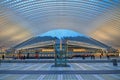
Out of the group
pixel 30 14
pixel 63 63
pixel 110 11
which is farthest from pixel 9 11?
pixel 110 11

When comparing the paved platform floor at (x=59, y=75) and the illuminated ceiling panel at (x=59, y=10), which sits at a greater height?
the illuminated ceiling panel at (x=59, y=10)

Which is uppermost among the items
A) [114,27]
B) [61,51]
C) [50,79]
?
[114,27]

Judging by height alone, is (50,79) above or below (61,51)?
below

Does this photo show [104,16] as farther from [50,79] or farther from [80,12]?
[50,79]

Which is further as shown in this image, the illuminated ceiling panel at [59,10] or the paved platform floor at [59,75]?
the illuminated ceiling panel at [59,10]

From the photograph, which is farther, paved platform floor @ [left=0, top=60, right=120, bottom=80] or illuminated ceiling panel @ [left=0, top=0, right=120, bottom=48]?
illuminated ceiling panel @ [left=0, top=0, right=120, bottom=48]

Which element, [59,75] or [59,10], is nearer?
[59,75]

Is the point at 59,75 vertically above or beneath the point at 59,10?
beneath

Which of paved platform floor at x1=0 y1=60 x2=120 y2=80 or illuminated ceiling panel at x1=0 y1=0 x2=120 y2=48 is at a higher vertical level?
illuminated ceiling panel at x1=0 y1=0 x2=120 y2=48

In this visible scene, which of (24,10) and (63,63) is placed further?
(24,10)

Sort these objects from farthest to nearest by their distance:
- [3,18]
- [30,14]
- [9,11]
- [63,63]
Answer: [30,14], [3,18], [9,11], [63,63]

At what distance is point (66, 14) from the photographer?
4781cm

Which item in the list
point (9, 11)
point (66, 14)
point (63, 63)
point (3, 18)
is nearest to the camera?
point (63, 63)

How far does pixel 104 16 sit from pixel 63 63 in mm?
13229
